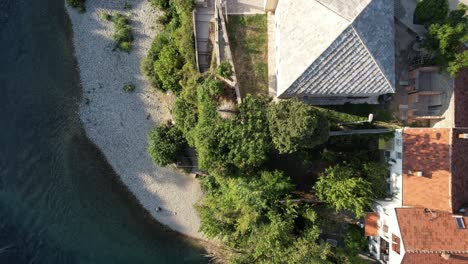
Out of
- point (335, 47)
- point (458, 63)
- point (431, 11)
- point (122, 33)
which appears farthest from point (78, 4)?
point (458, 63)

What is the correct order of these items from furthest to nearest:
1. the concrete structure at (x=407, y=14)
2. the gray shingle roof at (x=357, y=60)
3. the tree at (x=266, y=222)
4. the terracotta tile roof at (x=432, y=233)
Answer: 1. the concrete structure at (x=407, y=14)
2. the tree at (x=266, y=222)
3. the terracotta tile roof at (x=432, y=233)
4. the gray shingle roof at (x=357, y=60)

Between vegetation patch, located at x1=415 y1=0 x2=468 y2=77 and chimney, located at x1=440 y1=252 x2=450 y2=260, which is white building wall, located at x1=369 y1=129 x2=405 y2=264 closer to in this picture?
chimney, located at x1=440 y1=252 x2=450 y2=260

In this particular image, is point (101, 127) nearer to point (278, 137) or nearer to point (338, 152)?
point (278, 137)

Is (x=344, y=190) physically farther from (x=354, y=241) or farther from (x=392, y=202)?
(x=354, y=241)

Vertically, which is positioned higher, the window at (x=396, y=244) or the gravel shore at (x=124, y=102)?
the gravel shore at (x=124, y=102)

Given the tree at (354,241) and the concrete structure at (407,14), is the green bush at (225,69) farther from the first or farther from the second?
the tree at (354,241)

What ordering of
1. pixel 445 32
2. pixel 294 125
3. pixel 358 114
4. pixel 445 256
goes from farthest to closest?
pixel 358 114 → pixel 445 256 → pixel 445 32 → pixel 294 125

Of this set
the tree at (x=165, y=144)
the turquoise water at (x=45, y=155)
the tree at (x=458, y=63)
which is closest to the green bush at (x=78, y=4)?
the turquoise water at (x=45, y=155)
